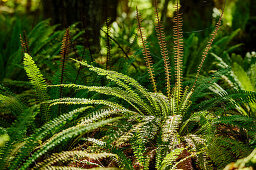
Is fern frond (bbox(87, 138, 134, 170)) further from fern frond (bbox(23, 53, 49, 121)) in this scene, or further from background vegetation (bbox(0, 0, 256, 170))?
fern frond (bbox(23, 53, 49, 121))

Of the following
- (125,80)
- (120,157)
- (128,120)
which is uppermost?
(125,80)

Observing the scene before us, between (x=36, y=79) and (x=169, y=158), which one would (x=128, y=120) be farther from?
(x=36, y=79)

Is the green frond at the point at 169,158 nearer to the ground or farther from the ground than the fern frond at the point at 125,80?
nearer to the ground

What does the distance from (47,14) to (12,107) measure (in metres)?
3.08

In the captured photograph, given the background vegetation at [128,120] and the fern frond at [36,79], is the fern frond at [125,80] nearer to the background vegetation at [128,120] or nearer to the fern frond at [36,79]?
the background vegetation at [128,120]

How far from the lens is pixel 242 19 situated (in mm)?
4227

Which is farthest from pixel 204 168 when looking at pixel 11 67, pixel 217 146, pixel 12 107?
pixel 11 67

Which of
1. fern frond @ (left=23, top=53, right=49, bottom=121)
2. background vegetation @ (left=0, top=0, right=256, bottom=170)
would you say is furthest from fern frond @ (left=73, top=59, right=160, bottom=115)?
fern frond @ (left=23, top=53, right=49, bottom=121)

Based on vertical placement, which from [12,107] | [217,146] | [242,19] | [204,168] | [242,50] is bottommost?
[204,168]

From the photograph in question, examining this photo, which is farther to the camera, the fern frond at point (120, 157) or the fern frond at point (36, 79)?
the fern frond at point (36, 79)

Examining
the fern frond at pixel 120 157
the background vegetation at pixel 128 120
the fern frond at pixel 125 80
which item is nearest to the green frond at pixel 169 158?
the background vegetation at pixel 128 120

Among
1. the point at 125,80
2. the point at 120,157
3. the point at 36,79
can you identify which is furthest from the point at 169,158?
the point at 36,79

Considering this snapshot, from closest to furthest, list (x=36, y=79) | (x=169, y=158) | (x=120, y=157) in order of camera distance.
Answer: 1. (x=169, y=158)
2. (x=120, y=157)
3. (x=36, y=79)

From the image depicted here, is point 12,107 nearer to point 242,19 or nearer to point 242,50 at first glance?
point 242,50
